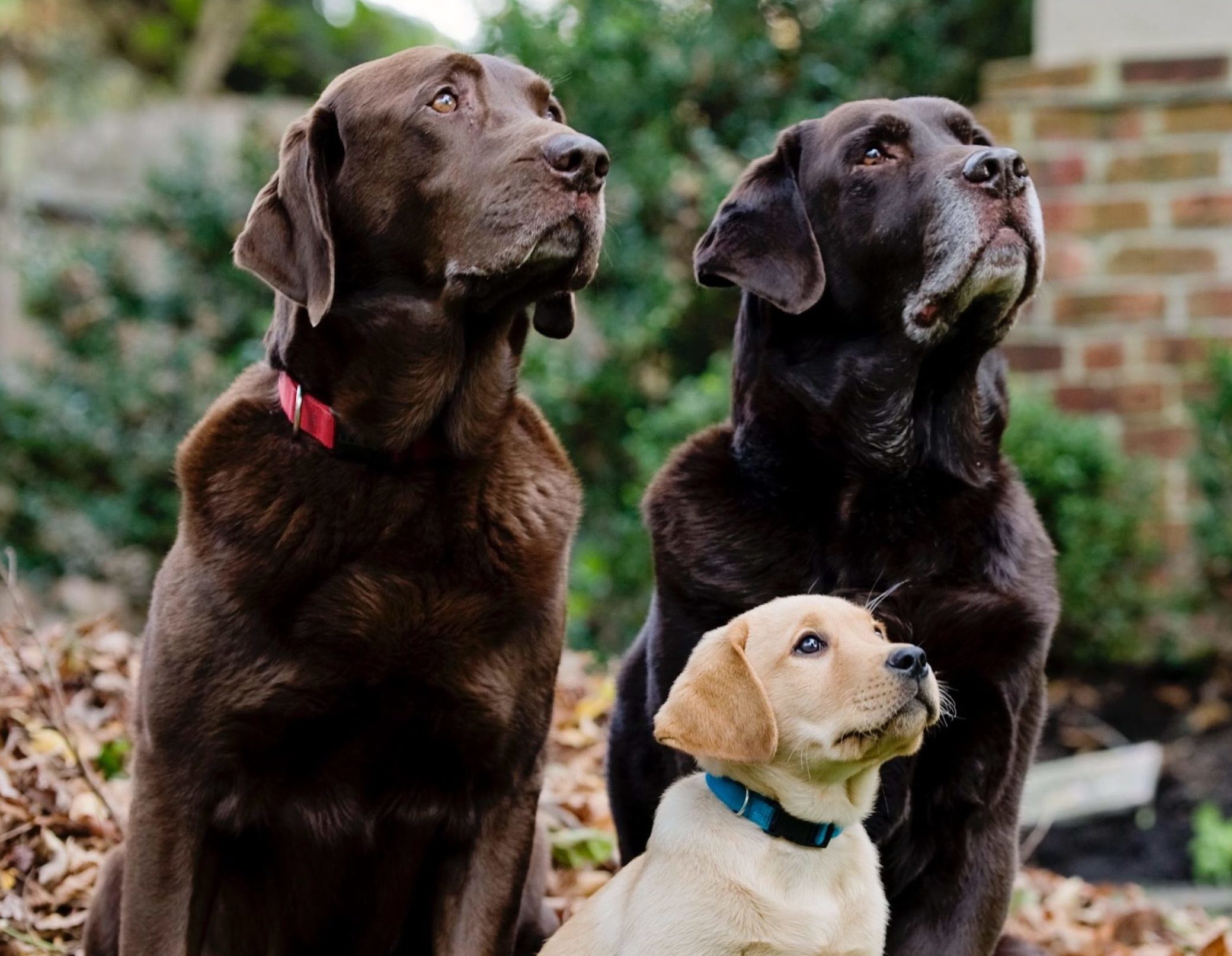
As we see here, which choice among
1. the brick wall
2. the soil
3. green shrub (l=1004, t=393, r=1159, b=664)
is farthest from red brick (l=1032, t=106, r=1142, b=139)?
the soil

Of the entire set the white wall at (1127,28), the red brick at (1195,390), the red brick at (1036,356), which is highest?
the white wall at (1127,28)

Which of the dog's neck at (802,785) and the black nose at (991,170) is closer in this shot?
the dog's neck at (802,785)

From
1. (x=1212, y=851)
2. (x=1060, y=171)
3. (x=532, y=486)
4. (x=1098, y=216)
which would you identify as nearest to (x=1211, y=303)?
(x=1098, y=216)

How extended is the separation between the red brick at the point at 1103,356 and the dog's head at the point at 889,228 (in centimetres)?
419

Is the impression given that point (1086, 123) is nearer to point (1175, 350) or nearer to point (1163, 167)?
point (1163, 167)

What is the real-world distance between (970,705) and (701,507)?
0.75 metres

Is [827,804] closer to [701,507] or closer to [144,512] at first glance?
[701,507]

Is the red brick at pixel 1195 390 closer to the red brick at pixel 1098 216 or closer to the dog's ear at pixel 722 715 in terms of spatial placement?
the red brick at pixel 1098 216

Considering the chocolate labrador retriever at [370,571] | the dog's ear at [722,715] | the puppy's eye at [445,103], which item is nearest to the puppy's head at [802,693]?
the dog's ear at [722,715]

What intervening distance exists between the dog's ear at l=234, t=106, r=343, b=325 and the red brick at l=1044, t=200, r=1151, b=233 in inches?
207

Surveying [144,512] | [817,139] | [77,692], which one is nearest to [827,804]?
[817,139]

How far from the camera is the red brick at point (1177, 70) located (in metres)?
7.63

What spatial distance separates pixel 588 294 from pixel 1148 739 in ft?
11.8

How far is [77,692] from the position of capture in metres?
5.22
